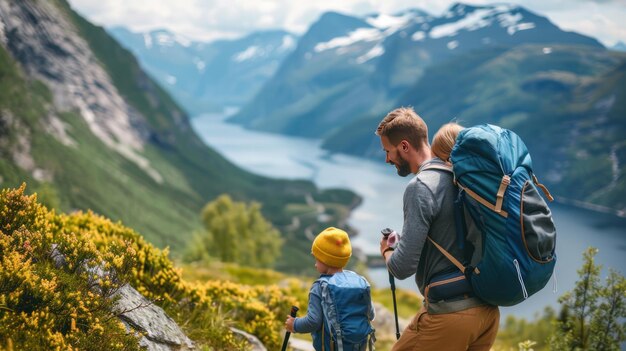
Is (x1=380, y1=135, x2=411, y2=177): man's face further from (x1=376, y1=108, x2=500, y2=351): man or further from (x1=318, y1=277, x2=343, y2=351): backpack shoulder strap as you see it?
(x1=318, y1=277, x2=343, y2=351): backpack shoulder strap

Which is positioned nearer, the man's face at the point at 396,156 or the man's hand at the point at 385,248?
the man's face at the point at 396,156

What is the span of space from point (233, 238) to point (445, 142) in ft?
307

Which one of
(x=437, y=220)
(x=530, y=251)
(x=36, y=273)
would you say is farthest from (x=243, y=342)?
(x=530, y=251)

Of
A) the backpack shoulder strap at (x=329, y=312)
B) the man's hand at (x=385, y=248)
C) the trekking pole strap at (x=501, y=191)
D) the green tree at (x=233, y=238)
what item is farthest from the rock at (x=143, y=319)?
the green tree at (x=233, y=238)

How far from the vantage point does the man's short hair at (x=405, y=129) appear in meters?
6.59

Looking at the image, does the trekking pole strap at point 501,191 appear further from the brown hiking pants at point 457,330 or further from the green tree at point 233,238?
the green tree at point 233,238

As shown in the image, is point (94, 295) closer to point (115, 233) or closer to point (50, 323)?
point (50, 323)

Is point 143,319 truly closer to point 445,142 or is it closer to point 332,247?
point 332,247

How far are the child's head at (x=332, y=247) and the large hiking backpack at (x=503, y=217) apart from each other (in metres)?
2.04

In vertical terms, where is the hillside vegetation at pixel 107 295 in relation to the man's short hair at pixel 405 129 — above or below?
below

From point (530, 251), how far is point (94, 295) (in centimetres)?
645

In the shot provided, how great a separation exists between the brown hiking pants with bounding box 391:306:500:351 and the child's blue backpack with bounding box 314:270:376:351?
3.45 feet

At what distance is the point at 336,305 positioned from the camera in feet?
24.8

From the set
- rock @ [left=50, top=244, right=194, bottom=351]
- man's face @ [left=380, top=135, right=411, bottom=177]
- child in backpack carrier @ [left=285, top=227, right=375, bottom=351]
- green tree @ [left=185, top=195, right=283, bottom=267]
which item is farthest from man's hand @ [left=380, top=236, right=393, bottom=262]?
green tree @ [left=185, top=195, right=283, bottom=267]
